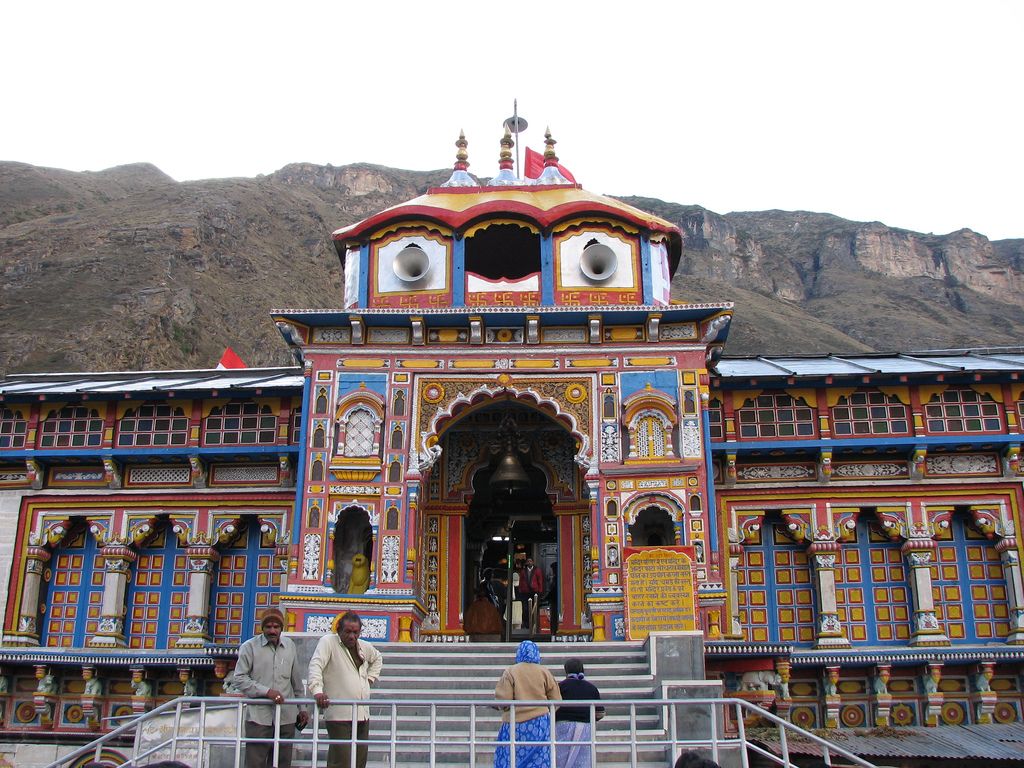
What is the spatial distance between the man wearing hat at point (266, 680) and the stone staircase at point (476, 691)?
1569mm

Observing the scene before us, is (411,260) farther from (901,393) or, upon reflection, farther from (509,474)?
(901,393)

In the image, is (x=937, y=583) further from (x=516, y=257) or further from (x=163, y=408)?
(x=163, y=408)

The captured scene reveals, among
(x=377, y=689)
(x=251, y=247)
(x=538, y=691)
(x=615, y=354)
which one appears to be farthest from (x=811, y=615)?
(x=251, y=247)

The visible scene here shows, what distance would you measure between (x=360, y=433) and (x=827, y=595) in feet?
30.0

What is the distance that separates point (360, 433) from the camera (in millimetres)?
17781

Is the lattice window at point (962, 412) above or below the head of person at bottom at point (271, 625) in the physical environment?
above

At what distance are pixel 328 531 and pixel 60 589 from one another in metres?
6.65

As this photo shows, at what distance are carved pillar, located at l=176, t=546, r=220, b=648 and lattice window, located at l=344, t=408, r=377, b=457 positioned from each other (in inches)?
164

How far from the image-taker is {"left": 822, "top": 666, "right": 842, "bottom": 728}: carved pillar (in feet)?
58.0

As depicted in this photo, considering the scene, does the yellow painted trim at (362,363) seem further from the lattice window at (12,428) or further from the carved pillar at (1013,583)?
the carved pillar at (1013,583)

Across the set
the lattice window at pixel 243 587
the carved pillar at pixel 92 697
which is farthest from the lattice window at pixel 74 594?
the lattice window at pixel 243 587

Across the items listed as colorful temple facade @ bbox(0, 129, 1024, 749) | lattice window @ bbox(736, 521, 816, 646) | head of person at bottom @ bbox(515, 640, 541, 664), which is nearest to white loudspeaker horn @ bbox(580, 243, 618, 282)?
colorful temple facade @ bbox(0, 129, 1024, 749)

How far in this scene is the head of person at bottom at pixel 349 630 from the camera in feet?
31.8

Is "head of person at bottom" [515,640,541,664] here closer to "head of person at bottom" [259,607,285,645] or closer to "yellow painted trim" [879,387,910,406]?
"head of person at bottom" [259,607,285,645]
